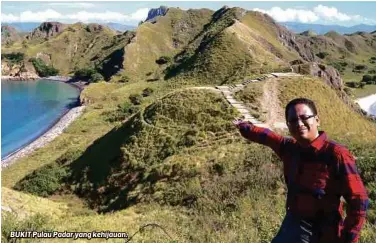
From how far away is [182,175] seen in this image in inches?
1129

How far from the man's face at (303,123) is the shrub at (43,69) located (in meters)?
195

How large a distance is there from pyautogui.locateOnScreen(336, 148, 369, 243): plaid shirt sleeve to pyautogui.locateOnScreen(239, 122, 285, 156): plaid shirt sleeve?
1124 mm

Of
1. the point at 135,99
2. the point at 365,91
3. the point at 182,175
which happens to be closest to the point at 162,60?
the point at 135,99

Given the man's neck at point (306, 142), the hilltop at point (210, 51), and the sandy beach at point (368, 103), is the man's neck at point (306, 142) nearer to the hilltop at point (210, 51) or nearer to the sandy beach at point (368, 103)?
the hilltop at point (210, 51)

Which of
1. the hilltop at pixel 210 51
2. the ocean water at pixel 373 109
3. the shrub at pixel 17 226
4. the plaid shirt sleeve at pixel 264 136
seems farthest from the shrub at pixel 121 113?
the plaid shirt sleeve at pixel 264 136

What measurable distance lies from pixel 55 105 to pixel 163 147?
89881 millimetres

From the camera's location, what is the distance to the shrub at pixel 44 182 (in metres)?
39.2

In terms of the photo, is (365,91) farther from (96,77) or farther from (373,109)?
(96,77)

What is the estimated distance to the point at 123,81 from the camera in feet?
445

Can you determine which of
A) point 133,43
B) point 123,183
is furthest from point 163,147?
point 133,43

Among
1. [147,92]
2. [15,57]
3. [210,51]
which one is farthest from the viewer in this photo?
[15,57]

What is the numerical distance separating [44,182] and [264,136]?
3774 centimetres

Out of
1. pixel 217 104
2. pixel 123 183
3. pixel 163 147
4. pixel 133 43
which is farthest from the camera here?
pixel 133 43

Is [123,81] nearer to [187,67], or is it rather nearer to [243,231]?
[187,67]
